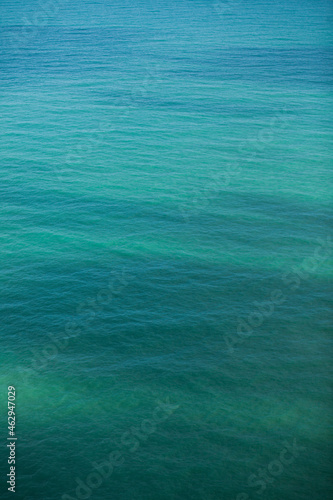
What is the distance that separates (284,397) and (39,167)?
46.9 metres

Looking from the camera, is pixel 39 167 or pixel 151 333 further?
pixel 39 167

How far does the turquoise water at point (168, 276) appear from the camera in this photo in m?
37.9

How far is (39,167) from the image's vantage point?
7500cm

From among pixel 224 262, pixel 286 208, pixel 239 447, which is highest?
pixel 286 208

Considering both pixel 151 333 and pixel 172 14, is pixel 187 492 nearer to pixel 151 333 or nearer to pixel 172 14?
pixel 151 333

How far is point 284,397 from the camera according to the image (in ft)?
138

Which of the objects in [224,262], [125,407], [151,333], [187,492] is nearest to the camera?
[187,492]

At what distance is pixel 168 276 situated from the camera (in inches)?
2146

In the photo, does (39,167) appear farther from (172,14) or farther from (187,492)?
(172,14)

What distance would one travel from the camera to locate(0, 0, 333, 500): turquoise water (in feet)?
124

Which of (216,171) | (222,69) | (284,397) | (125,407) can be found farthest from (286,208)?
(222,69)

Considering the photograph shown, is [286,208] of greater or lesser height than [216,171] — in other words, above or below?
below

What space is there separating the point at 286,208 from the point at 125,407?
3390 centimetres

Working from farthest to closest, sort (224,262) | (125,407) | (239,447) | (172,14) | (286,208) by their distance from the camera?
(172,14)
(286,208)
(224,262)
(125,407)
(239,447)
